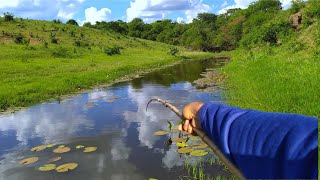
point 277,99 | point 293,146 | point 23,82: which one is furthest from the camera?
point 23,82

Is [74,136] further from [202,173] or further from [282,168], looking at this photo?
[282,168]

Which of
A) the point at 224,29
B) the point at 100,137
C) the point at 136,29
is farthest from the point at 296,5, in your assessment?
the point at 136,29

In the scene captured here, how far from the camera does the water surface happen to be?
30.3ft

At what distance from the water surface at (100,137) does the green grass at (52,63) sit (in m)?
2.51

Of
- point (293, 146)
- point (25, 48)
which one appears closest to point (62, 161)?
point (293, 146)

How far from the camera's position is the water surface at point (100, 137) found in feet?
30.3

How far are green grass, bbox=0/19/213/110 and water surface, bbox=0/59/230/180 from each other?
251cm

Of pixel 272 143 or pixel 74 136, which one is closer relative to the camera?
pixel 272 143

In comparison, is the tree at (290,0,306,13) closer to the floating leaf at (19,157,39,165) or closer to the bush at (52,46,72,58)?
the bush at (52,46,72,58)

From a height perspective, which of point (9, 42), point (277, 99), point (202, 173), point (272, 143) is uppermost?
point (9, 42)

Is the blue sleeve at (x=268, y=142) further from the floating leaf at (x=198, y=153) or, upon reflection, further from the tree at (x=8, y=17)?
the tree at (x=8, y=17)

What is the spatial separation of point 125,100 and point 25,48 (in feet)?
95.3

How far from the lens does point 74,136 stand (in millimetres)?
12562

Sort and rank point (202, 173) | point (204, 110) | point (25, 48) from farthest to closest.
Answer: point (25, 48) → point (202, 173) → point (204, 110)
